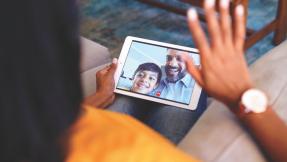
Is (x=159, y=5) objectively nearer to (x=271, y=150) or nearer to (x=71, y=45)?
(x=271, y=150)

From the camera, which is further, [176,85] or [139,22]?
[139,22]

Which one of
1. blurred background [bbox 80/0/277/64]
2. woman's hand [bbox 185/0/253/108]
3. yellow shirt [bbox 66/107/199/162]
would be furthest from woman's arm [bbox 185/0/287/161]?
blurred background [bbox 80/0/277/64]

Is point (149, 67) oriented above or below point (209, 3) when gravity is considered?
below

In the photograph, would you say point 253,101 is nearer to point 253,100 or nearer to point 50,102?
point 253,100

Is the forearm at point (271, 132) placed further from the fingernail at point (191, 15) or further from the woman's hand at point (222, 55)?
the fingernail at point (191, 15)

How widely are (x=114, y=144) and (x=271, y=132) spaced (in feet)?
0.93

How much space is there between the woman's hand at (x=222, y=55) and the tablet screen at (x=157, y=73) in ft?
0.98

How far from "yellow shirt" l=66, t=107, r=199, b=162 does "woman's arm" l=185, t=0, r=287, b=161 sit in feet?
0.55

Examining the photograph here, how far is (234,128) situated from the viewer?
0.81 m

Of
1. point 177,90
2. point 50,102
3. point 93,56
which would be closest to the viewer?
point 50,102

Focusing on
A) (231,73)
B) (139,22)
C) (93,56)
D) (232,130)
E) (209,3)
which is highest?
(209,3)

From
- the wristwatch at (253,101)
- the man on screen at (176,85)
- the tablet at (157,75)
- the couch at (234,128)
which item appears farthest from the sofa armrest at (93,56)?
the wristwatch at (253,101)

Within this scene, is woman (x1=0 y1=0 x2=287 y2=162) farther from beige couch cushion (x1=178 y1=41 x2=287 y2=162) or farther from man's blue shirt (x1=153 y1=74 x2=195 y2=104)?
man's blue shirt (x1=153 y1=74 x2=195 y2=104)

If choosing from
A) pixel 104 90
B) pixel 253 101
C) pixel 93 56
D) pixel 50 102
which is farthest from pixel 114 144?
pixel 93 56
